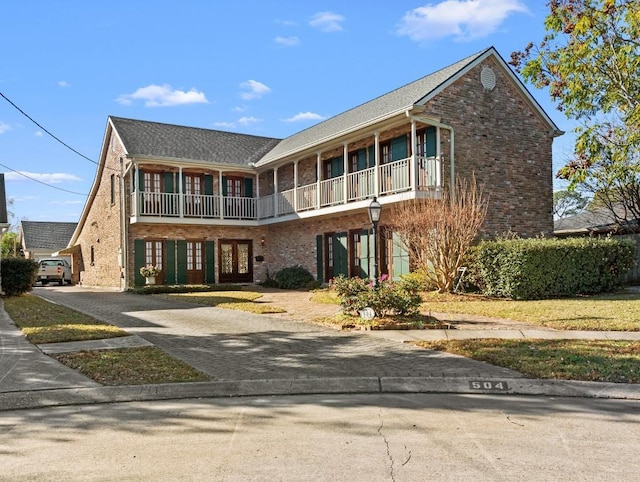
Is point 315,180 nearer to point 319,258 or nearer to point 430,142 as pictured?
point 319,258

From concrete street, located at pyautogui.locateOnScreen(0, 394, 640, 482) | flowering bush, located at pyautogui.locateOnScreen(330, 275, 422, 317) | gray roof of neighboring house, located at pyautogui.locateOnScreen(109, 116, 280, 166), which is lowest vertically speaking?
concrete street, located at pyautogui.locateOnScreen(0, 394, 640, 482)

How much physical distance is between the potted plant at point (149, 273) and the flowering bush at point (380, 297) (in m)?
12.7

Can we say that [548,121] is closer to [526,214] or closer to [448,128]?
[526,214]

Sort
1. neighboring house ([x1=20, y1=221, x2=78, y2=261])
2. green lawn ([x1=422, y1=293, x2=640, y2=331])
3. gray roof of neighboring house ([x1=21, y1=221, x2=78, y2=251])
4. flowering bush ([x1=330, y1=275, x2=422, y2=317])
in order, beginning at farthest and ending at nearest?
gray roof of neighboring house ([x1=21, y1=221, x2=78, y2=251])
neighboring house ([x1=20, y1=221, x2=78, y2=261])
flowering bush ([x1=330, y1=275, x2=422, y2=317])
green lawn ([x1=422, y1=293, x2=640, y2=331])

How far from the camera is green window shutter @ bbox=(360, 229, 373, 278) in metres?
19.0

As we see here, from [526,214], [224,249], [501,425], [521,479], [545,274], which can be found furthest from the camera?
[224,249]

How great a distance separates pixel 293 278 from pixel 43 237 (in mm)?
30662

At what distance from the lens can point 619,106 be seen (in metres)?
15.0

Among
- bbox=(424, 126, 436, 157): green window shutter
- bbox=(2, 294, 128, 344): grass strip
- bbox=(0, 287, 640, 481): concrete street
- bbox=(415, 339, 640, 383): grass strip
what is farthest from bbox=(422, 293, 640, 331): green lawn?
bbox=(2, 294, 128, 344): grass strip

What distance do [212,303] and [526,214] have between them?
11240 mm

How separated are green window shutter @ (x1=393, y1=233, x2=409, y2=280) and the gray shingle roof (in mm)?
4064

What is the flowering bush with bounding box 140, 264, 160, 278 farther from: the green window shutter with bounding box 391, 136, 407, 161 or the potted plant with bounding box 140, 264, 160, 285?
the green window shutter with bounding box 391, 136, 407, 161

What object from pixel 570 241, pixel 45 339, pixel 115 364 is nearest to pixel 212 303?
pixel 45 339

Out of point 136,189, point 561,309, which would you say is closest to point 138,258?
point 136,189
